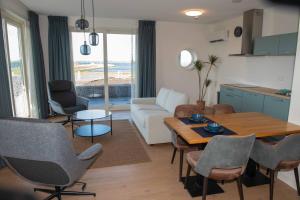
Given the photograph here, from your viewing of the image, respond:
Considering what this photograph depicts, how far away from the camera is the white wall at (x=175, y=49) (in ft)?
19.7

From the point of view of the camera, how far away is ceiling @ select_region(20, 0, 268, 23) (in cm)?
399

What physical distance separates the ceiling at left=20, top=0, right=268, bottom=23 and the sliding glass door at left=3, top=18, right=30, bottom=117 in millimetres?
589

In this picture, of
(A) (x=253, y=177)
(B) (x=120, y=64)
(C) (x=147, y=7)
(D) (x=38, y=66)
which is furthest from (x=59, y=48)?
(A) (x=253, y=177)

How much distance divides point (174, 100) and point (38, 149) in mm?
2684

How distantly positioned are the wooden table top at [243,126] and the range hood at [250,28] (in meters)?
2.48

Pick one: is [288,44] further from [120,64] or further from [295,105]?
[120,64]

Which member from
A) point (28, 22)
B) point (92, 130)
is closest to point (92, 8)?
point (28, 22)

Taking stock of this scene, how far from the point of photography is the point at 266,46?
4.02 metres

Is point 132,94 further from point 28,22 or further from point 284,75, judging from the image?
point 284,75

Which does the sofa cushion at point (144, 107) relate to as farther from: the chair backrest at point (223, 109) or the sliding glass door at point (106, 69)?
the sliding glass door at point (106, 69)

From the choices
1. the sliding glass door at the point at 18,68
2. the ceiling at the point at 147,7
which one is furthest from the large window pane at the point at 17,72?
the ceiling at the point at 147,7

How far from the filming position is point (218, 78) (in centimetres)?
611

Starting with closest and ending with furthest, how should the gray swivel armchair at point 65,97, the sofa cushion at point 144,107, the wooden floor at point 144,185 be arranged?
the wooden floor at point 144,185 → the sofa cushion at point 144,107 → the gray swivel armchair at point 65,97

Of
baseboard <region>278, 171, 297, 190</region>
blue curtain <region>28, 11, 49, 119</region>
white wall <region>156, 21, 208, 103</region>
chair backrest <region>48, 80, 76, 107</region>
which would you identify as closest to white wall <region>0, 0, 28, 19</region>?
blue curtain <region>28, 11, 49, 119</region>
